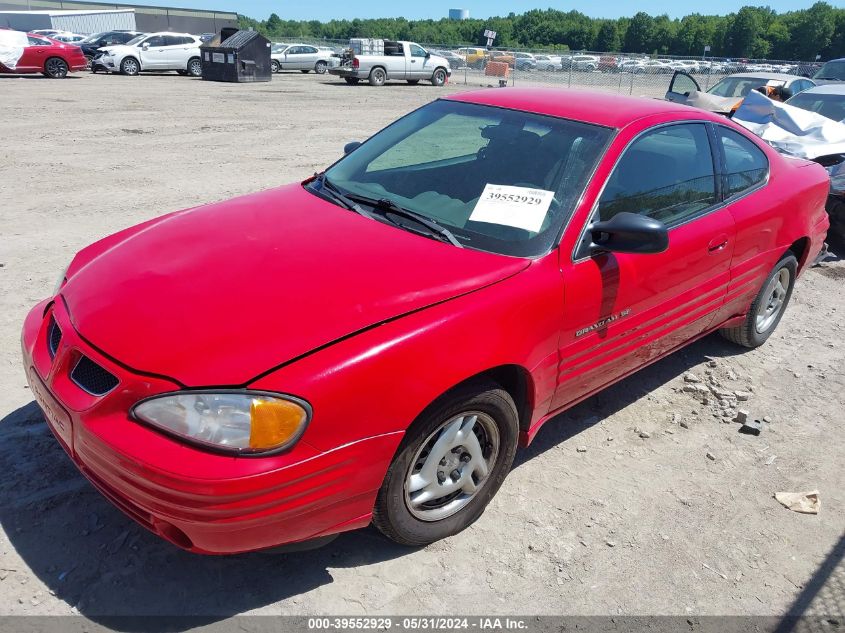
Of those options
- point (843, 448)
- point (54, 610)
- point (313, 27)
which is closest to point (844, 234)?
point (843, 448)

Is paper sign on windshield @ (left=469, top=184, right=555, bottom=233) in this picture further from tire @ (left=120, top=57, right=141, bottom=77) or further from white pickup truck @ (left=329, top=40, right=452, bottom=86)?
tire @ (left=120, top=57, right=141, bottom=77)

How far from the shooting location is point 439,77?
29.1m

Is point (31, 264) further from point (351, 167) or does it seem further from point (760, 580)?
point (760, 580)

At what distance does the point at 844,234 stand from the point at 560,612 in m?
6.16

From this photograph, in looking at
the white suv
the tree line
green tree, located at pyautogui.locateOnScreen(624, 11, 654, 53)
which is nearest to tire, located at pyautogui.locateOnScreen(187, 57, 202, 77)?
the white suv

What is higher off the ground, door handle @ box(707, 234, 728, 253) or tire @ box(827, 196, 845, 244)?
door handle @ box(707, 234, 728, 253)

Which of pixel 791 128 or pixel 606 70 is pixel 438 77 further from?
pixel 791 128

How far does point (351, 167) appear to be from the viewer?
3855 mm

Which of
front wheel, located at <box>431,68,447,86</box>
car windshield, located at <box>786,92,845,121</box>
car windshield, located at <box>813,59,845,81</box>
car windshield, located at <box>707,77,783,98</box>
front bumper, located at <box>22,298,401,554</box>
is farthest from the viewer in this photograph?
front wheel, located at <box>431,68,447,86</box>

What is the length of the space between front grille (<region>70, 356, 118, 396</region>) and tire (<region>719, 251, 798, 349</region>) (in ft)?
12.8

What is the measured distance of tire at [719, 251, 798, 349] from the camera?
184 inches

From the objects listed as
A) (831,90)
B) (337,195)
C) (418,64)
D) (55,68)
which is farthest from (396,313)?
(418,64)

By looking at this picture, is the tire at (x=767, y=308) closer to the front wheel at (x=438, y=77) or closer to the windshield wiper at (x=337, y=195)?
the windshield wiper at (x=337, y=195)

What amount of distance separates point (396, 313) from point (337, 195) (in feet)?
4.07
